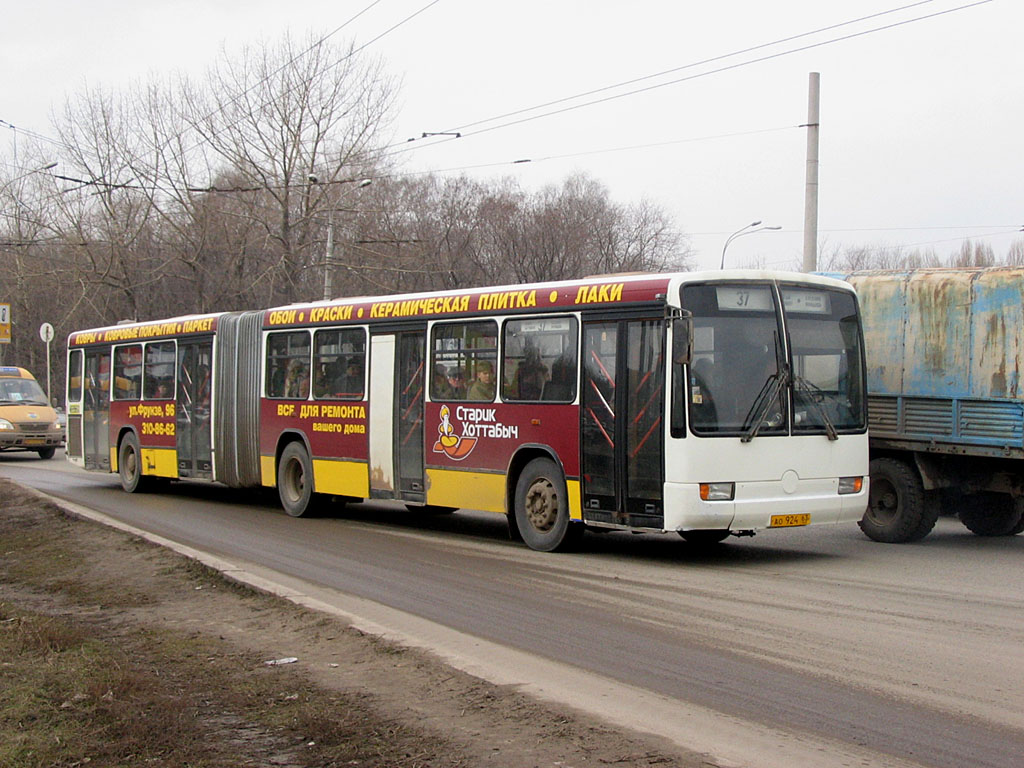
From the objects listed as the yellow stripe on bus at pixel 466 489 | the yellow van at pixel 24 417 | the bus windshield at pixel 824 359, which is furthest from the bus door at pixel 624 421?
the yellow van at pixel 24 417

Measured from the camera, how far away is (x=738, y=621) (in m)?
8.76

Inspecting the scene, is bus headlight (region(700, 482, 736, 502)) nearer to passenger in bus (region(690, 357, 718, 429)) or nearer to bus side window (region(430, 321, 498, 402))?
passenger in bus (region(690, 357, 718, 429))

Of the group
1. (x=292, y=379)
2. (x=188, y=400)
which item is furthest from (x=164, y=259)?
(x=292, y=379)

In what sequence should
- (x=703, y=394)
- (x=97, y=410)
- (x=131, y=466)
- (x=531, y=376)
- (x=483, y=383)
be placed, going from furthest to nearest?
1. (x=97, y=410)
2. (x=131, y=466)
3. (x=483, y=383)
4. (x=531, y=376)
5. (x=703, y=394)

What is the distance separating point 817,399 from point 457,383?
13.9 feet

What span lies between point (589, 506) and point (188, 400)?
9842 mm

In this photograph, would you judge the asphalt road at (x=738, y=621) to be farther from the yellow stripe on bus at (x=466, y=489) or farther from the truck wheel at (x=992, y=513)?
the yellow stripe on bus at (x=466, y=489)

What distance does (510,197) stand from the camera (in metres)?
72.5

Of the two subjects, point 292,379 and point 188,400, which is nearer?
point 292,379

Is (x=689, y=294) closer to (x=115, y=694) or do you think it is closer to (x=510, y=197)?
(x=115, y=694)

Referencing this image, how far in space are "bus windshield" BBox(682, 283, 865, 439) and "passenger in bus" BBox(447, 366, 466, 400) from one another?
11.4 ft

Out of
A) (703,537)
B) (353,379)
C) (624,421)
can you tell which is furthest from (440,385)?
(703,537)

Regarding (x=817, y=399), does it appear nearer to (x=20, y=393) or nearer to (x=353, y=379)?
(x=353, y=379)

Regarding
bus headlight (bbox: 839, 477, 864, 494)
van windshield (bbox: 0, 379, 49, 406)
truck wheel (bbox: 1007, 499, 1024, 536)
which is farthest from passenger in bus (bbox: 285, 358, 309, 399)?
van windshield (bbox: 0, 379, 49, 406)
